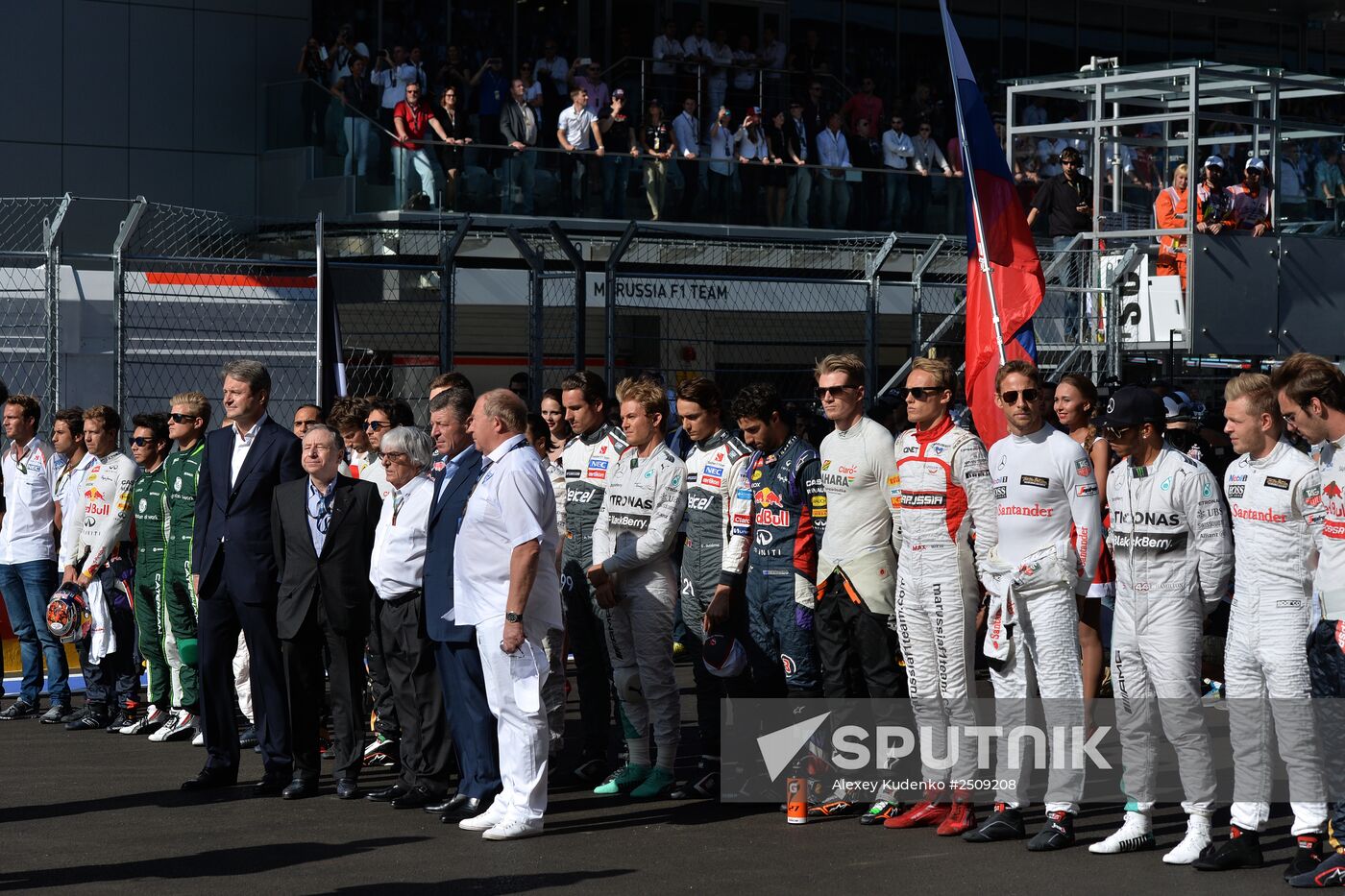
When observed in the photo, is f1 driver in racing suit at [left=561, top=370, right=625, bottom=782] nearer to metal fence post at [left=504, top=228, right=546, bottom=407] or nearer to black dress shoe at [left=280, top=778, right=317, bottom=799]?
black dress shoe at [left=280, top=778, right=317, bottom=799]

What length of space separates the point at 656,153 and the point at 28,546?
39.6ft

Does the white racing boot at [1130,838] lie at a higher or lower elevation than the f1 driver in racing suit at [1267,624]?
lower

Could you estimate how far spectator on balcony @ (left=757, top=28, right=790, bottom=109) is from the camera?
79.1 ft

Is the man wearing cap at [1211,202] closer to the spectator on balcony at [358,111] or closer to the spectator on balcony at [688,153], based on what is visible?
the spectator on balcony at [688,153]

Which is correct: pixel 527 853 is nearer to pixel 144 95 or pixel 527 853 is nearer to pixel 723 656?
pixel 723 656

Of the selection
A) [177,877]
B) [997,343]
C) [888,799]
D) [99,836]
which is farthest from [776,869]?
[997,343]

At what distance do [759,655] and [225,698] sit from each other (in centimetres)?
274

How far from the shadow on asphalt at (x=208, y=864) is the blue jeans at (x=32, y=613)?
400cm

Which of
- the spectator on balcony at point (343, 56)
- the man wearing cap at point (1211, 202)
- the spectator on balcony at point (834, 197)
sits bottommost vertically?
the man wearing cap at point (1211, 202)

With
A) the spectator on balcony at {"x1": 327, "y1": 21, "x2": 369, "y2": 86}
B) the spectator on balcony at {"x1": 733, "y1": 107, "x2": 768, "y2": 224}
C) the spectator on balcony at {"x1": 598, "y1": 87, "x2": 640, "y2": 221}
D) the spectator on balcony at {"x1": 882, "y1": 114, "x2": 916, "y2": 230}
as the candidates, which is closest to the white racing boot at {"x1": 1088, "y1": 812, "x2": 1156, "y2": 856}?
the spectator on balcony at {"x1": 598, "y1": 87, "x2": 640, "y2": 221}

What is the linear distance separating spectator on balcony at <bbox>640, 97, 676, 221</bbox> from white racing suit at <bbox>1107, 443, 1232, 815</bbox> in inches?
531

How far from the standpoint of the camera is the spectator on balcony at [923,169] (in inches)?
848

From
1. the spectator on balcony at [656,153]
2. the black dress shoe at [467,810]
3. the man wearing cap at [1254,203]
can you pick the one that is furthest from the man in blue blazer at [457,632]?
the spectator on balcony at [656,153]

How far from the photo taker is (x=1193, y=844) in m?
6.80
